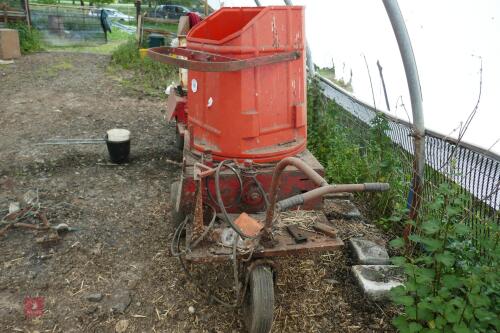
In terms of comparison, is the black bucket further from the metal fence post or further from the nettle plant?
the nettle plant

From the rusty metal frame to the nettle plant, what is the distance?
1434mm

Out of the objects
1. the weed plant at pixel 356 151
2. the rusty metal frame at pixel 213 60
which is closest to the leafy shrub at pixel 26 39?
the weed plant at pixel 356 151

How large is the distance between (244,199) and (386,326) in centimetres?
130

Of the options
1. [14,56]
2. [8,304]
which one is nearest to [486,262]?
[8,304]

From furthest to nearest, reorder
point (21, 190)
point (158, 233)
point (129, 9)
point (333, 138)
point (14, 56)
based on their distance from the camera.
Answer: point (129, 9), point (14, 56), point (333, 138), point (21, 190), point (158, 233)

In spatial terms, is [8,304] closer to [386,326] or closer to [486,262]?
[386,326]

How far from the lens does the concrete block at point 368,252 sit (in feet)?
10.3

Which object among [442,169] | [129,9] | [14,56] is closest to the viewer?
[442,169]

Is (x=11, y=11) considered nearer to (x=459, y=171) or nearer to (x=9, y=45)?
(x=9, y=45)

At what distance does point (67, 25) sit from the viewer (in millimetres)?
14664

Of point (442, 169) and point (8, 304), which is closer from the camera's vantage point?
point (8, 304)

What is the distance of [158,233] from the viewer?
3.69 m

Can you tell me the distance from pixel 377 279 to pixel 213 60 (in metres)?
2.00

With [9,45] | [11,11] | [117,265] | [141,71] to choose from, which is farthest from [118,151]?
[11,11]
